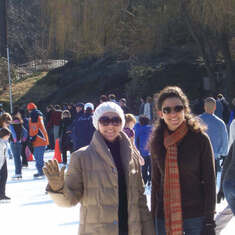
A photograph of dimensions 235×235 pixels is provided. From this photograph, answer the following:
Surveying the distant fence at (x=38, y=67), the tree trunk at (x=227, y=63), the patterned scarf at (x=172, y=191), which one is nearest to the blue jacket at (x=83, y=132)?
the patterned scarf at (x=172, y=191)

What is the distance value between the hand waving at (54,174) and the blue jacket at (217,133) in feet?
15.3

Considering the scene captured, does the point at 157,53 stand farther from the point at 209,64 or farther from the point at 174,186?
the point at 174,186

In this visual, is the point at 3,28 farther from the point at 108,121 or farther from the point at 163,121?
the point at 108,121

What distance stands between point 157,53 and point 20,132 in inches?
737

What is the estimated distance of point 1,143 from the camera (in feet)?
29.0

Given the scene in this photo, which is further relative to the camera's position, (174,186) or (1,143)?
(1,143)

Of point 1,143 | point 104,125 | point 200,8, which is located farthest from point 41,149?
point 200,8

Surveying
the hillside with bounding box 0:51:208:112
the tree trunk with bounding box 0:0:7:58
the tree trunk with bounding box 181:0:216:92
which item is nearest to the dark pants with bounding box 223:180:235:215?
the tree trunk with bounding box 181:0:216:92

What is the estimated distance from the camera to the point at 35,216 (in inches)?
303

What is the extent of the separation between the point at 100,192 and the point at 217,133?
4540mm

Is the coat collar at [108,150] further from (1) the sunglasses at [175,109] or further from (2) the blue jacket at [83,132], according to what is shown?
(2) the blue jacket at [83,132]

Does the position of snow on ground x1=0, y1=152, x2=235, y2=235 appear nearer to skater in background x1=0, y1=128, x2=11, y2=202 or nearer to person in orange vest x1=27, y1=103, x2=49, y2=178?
skater in background x1=0, y1=128, x2=11, y2=202

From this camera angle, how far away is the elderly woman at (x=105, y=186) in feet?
11.5

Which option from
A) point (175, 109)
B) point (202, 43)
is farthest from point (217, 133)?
point (202, 43)
